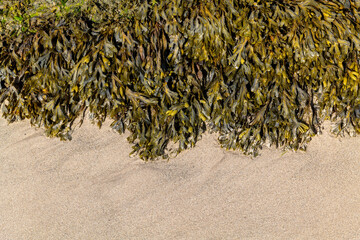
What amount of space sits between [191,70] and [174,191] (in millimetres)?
1014

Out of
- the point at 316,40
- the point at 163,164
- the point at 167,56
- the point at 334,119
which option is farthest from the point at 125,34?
the point at 334,119

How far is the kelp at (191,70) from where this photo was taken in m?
2.67

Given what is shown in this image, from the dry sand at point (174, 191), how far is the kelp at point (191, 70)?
0.14 m

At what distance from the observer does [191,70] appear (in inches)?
112

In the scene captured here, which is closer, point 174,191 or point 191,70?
point 191,70

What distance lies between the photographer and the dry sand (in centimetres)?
290

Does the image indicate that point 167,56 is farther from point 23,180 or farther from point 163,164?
point 23,180

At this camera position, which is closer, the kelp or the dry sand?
the kelp

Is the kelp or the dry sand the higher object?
the kelp

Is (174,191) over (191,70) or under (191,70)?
under

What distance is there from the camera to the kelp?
267 centimetres

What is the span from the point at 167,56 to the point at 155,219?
1325 millimetres

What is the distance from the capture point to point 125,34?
110 inches

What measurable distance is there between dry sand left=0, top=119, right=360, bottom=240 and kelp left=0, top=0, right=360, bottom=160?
136 mm
